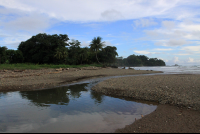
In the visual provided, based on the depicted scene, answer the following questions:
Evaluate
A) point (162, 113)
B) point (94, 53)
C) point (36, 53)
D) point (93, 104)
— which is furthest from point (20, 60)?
point (162, 113)

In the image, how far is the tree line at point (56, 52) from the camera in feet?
150

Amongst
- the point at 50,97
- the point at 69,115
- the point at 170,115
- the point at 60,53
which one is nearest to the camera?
the point at 170,115

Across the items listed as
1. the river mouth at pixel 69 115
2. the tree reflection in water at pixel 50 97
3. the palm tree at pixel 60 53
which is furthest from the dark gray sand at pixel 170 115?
the palm tree at pixel 60 53

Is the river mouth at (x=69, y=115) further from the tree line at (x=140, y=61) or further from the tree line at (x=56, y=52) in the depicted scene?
the tree line at (x=140, y=61)

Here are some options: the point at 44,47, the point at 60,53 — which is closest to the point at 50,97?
the point at 60,53

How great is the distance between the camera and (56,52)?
4431cm

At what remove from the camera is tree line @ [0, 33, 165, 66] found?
150 feet

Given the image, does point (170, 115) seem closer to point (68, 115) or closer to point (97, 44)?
point (68, 115)

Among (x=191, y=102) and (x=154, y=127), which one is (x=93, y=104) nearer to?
(x=154, y=127)

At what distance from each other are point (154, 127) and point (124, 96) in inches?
190

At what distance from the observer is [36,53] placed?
159ft

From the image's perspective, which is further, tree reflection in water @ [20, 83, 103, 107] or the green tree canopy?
the green tree canopy

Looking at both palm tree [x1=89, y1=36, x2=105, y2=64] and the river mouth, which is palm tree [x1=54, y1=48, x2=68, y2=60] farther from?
the river mouth

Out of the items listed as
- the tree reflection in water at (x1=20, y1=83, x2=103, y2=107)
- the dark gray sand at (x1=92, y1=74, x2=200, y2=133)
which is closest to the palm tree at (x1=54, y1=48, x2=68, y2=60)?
the tree reflection in water at (x1=20, y1=83, x2=103, y2=107)
